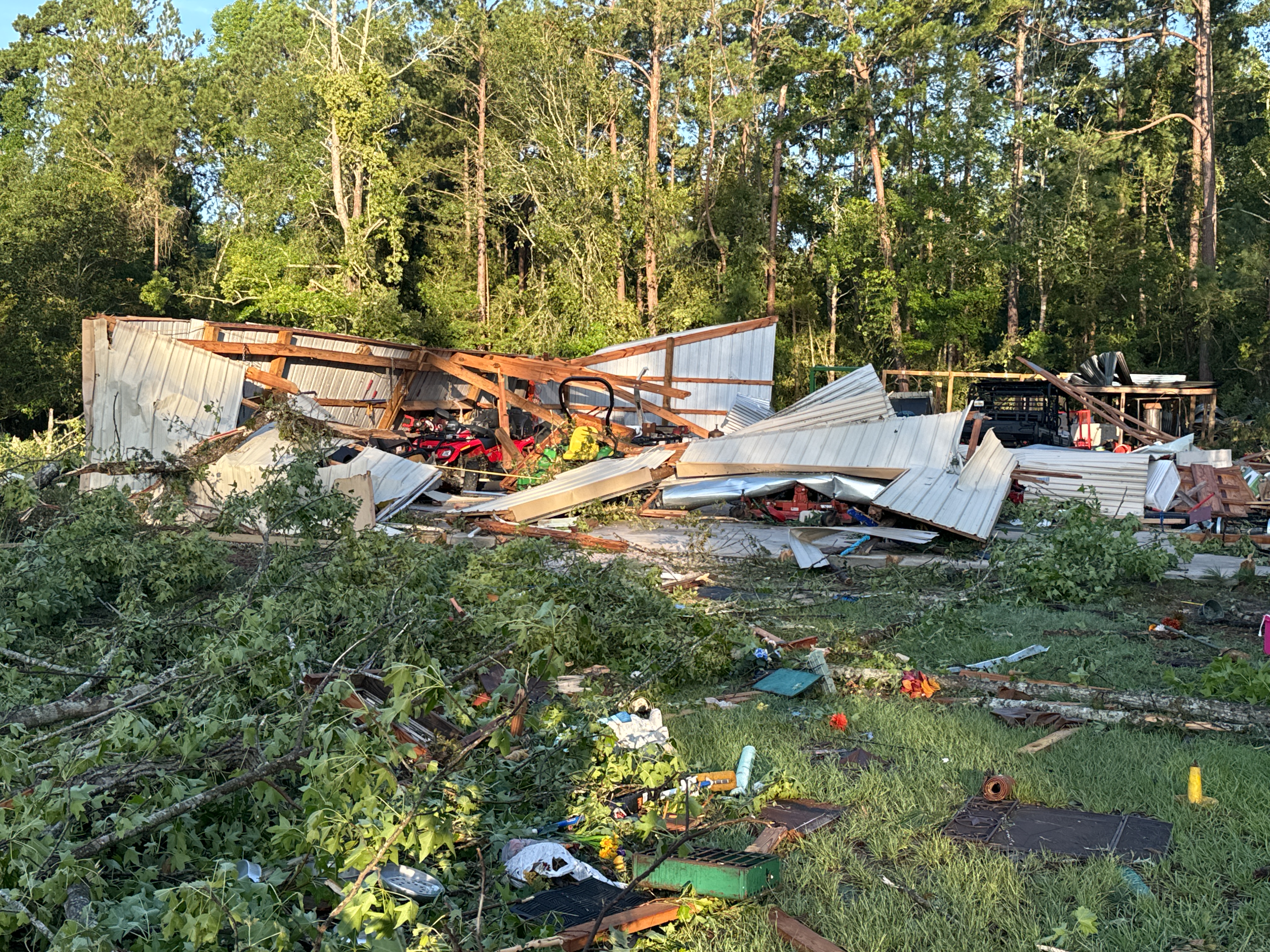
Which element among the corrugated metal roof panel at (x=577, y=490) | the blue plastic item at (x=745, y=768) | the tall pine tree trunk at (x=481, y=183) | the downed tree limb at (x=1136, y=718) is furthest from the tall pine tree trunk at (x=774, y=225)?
A: the blue plastic item at (x=745, y=768)

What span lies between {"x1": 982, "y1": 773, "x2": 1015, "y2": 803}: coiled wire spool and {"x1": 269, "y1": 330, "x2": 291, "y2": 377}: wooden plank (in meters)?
14.7

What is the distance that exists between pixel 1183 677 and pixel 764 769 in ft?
10.4

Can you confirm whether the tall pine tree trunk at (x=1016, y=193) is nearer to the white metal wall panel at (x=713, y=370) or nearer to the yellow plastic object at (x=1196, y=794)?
the white metal wall panel at (x=713, y=370)

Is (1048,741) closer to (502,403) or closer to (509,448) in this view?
(509,448)

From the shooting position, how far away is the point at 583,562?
720cm

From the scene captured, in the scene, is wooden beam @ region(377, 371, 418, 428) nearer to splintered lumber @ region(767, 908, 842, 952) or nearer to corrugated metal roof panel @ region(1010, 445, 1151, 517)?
corrugated metal roof panel @ region(1010, 445, 1151, 517)

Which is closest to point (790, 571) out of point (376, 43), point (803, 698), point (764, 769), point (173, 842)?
point (803, 698)

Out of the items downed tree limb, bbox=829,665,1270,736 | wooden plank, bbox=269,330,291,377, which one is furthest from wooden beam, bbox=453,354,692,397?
downed tree limb, bbox=829,665,1270,736

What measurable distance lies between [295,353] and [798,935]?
15.6 meters

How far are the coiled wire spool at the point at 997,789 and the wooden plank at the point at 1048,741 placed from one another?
60 cm

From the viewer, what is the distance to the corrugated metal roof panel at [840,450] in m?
12.3

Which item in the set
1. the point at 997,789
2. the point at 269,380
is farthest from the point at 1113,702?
the point at 269,380

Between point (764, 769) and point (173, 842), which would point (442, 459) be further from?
point (173, 842)

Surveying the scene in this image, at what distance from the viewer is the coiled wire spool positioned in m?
4.27
